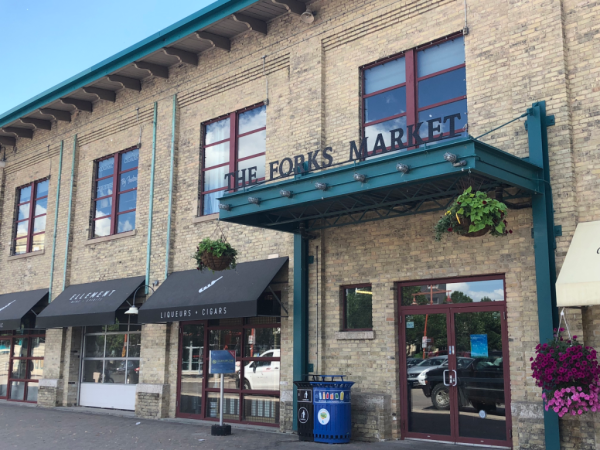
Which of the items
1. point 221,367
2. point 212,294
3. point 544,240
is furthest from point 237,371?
point 544,240

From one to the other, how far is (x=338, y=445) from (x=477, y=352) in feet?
9.33

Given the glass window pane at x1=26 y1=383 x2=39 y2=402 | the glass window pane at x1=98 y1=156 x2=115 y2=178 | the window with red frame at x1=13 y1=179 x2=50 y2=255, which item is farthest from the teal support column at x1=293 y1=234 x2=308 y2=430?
the window with red frame at x1=13 y1=179 x2=50 y2=255

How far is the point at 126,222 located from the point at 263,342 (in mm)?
6101

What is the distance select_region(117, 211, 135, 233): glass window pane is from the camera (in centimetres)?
1712

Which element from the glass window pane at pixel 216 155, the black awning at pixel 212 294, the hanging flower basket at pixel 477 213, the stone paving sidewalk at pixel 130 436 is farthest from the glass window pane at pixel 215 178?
the hanging flower basket at pixel 477 213

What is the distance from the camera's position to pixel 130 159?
17.6 metres

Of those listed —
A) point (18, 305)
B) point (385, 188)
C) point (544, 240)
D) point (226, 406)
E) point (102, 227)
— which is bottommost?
point (226, 406)

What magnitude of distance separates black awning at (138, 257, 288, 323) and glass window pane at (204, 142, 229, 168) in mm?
2729

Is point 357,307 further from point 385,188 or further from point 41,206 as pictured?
point 41,206

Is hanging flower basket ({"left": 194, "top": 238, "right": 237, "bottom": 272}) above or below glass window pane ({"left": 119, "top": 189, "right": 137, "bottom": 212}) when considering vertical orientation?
below

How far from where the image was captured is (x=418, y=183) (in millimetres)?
9359

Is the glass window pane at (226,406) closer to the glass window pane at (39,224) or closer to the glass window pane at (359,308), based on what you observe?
the glass window pane at (359,308)

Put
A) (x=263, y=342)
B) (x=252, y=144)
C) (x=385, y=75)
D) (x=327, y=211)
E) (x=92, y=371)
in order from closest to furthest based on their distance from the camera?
(x=327, y=211), (x=385, y=75), (x=263, y=342), (x=252, y=144), (x=92, y=371)

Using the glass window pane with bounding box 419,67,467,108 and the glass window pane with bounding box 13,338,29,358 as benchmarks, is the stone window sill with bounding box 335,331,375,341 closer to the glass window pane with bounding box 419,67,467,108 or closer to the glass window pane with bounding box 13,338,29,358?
the glass window pane with bounding box 419,67,467,108
